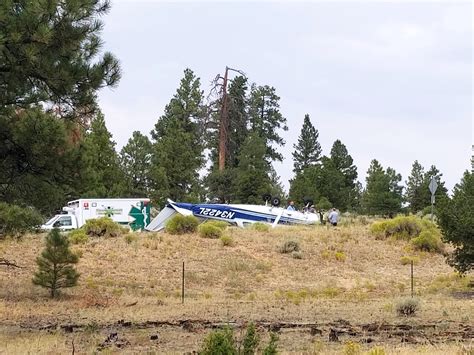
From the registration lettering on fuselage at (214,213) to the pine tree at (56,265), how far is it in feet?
62.1

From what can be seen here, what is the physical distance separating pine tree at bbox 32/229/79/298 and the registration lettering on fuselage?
745 inches

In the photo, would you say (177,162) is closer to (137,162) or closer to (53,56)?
(137,162)

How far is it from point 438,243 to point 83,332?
20.8 metres

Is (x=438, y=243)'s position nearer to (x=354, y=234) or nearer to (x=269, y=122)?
(x=354, y=234)

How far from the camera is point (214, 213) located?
1535 inches

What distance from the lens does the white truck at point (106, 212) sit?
131 ft

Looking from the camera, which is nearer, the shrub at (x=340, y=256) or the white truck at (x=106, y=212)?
the shrub at (x=340, y=256)

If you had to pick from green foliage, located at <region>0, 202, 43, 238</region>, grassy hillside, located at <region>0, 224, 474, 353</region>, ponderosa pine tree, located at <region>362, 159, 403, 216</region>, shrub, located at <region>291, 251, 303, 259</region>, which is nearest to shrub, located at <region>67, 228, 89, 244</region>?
grassy hillside, located at <region>0, 224, 474, 353</region>

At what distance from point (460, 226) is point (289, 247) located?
10043 millimetres

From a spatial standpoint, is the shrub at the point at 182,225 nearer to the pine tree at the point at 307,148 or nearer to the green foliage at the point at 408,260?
the green foliage at the point at 408,260

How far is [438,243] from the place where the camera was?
3058cm

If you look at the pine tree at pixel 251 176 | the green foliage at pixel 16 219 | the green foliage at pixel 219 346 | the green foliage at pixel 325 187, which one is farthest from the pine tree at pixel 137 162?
the green foliage at pixel 219 346

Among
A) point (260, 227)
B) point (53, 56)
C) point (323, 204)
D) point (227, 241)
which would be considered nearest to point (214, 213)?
point (260, 227)

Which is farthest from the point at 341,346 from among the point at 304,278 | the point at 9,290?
the point at 304,278
